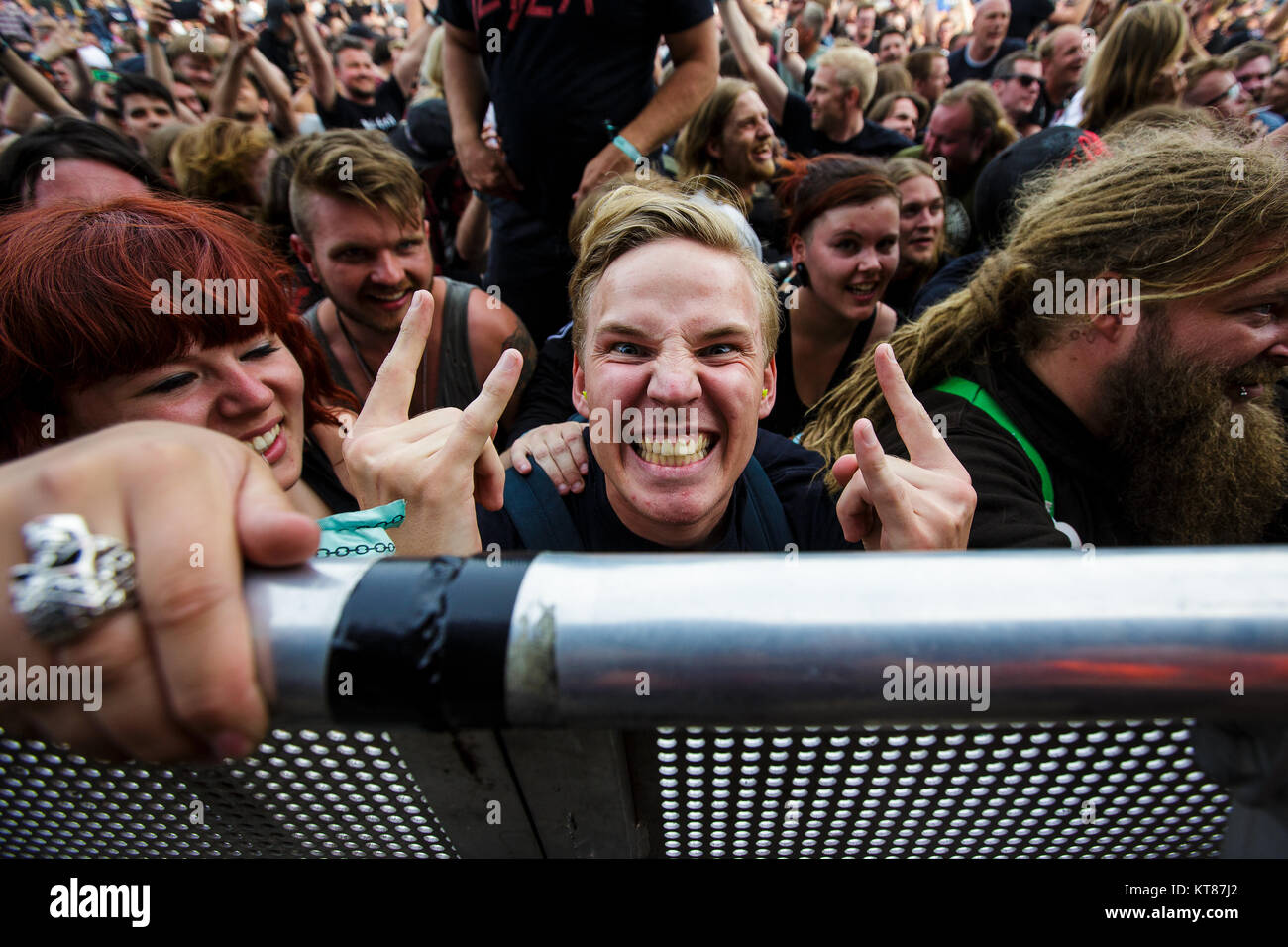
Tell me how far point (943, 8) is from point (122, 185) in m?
12.5

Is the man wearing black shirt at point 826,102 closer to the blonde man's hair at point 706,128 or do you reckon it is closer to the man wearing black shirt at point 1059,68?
the blonde man's hair at point 706,128

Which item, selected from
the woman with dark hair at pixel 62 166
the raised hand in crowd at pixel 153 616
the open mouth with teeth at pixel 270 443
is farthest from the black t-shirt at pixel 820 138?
the raised hand in crowd at pixel 153 616

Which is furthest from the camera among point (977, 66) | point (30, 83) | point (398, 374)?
point (977, 66)

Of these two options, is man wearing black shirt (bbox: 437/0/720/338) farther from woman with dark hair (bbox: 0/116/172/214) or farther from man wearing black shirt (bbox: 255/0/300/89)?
man wearing black shirt (bbox: 255/0/300/89)

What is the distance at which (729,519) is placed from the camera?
1.90 metres

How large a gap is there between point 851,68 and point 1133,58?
1871 millimetres

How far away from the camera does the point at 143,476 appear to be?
523 mm

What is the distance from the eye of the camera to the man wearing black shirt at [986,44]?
6.58 metres

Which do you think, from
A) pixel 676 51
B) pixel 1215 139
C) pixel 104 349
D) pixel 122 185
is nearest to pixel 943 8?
pixel 676 51

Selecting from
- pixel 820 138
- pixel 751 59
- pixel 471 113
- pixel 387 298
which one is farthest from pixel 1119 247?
pixel 751 59

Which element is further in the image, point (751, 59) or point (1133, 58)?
point (751, 59)

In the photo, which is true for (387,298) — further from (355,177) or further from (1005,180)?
(1005,180)
